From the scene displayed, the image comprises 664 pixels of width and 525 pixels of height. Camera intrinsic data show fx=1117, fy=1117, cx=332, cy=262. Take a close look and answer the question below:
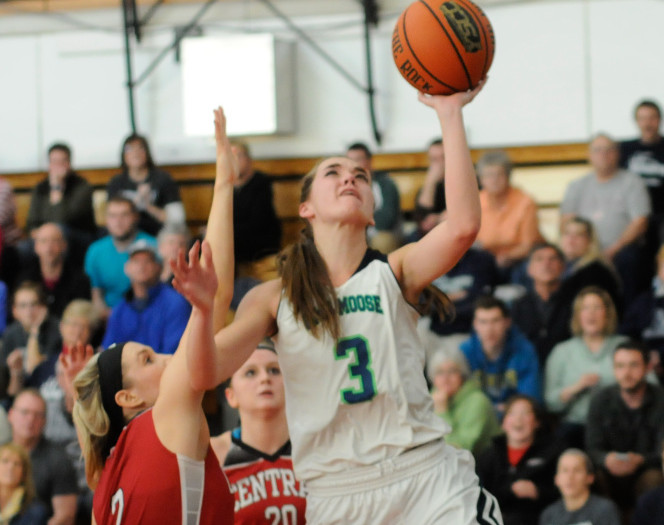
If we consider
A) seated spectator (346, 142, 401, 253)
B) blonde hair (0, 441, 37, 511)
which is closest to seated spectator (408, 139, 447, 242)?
seated spectator (346, 142, 401, 253)

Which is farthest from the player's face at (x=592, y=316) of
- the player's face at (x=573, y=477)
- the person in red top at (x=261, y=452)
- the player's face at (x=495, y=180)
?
the person in red top at (x=261, y=452)

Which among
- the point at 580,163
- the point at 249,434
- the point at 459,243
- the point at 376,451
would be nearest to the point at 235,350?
the point at 376,451

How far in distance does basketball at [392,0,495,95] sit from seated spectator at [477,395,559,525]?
290cm

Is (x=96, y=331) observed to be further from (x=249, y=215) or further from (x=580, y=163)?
(x=580, y=163)

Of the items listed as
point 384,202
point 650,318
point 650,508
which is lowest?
point 650,508

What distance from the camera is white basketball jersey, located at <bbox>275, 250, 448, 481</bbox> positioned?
11.6 feet

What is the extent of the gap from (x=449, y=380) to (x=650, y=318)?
1379 millimetres

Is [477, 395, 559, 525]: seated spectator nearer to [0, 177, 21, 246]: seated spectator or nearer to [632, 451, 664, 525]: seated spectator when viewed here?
[632, 451, 664, 525]: seated spectator

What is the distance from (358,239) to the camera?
3.79m

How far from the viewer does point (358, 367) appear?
355cm

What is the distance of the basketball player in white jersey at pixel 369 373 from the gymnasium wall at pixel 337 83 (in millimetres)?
5680

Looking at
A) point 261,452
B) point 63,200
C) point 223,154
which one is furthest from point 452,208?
point 63,200

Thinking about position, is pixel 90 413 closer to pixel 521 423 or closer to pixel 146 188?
pixel 521 423

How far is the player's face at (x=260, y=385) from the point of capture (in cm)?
470
